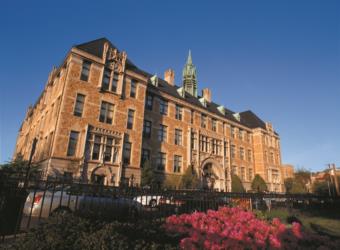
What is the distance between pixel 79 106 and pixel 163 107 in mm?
12613

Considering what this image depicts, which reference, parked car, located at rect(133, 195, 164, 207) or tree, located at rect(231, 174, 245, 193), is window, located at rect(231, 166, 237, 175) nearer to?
tree, located at rect(231, 174, 245, 193)

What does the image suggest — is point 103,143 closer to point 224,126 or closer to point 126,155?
point 126,155

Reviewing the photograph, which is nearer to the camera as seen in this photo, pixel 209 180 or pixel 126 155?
pixel 126 155

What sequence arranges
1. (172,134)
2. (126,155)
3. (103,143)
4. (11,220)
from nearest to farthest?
(11,220) → (103,143) → (126,155) → (172,134)

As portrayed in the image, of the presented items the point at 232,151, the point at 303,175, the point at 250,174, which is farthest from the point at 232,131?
the point at 303,175

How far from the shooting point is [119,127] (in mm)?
24016

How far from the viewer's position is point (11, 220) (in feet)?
19.9

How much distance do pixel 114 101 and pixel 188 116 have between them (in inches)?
535

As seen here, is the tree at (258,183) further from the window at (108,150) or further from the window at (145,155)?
the window at (108,150)

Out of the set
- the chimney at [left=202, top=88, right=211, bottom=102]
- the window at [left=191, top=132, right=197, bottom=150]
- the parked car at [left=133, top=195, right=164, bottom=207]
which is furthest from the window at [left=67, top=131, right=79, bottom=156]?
the chimney at [left=202, top=88, right=211, bottom=102]

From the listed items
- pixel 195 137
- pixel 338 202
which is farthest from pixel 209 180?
pixel 338 202

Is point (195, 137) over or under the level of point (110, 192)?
over

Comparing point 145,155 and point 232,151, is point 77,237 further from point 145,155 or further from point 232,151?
point 232,151

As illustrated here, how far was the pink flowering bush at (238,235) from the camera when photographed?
14.8ft
